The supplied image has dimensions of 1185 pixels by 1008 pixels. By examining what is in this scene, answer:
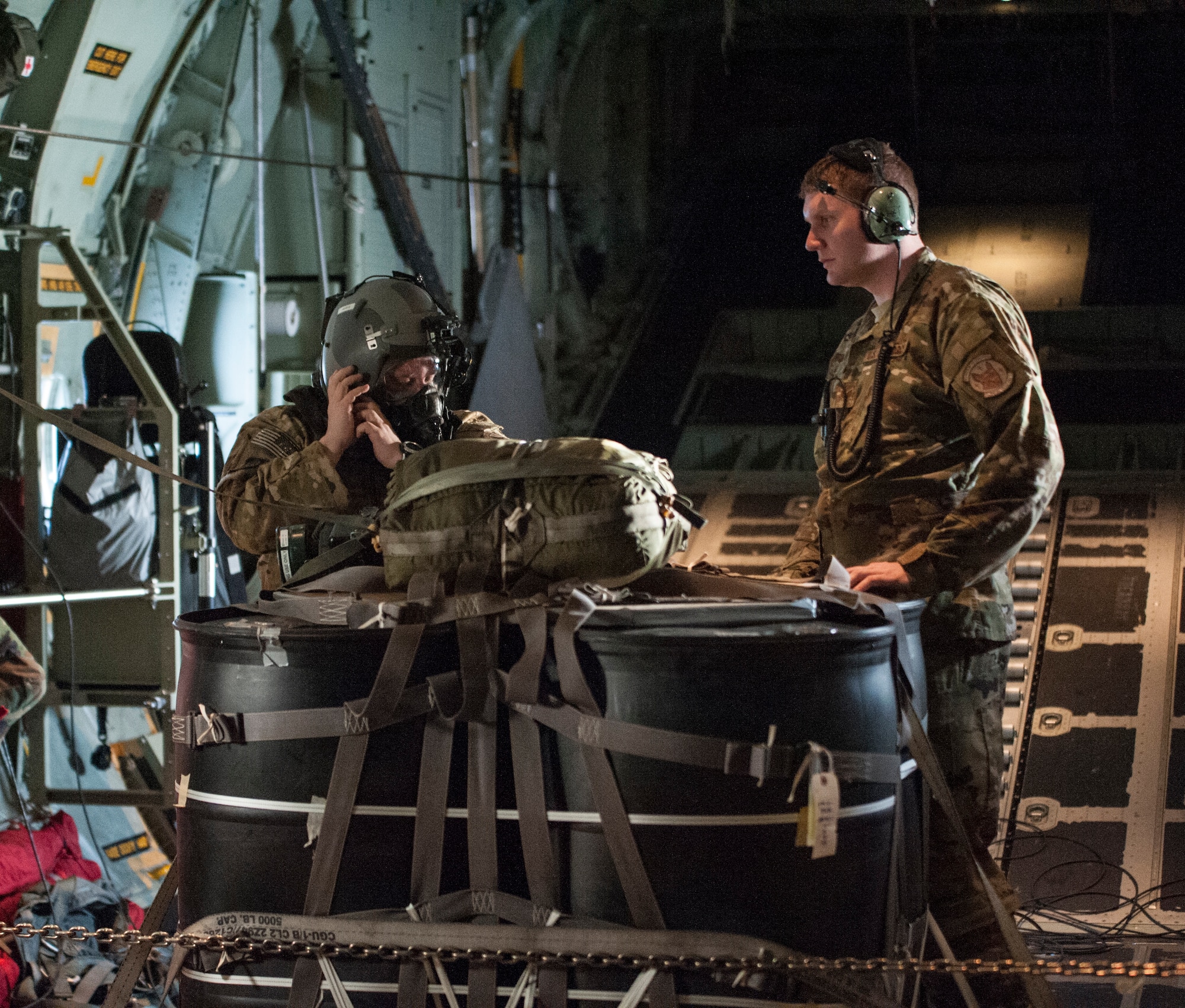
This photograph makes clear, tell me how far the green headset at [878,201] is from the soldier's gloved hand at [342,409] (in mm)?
1131

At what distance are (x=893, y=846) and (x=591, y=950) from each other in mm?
504

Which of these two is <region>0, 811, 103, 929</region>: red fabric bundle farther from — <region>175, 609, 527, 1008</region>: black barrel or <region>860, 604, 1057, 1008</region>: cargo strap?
<region>860, 604, 1057, 1008</region>: cargo strap

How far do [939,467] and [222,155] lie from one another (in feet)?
13.2

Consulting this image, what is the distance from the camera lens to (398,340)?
299 cm

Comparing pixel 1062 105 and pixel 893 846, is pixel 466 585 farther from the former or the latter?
pixel 1062 105

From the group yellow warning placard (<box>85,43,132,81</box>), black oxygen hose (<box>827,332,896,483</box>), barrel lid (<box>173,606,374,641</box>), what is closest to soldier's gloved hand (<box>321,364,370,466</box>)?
barrel lid (<box>173,606,374,641</box>)

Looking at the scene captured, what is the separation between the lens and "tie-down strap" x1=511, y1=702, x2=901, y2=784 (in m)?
1.84

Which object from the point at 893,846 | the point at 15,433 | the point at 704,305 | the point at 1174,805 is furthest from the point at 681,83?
the point at 893,846

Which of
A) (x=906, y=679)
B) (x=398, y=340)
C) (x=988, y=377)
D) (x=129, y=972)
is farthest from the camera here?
(x=398, y=340)

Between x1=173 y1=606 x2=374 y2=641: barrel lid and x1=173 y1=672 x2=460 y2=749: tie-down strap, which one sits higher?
x1=173 y1=606 x2=374 y2=641: barrel lid

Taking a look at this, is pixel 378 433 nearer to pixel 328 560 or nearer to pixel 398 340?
pixel 398 340

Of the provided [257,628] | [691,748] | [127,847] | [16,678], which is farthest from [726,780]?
[127,847]

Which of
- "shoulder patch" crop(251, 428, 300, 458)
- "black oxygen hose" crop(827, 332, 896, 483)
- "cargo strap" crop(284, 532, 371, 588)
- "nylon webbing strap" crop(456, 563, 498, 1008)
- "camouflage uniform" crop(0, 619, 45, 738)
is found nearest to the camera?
"nylon webbing strap" crop(456, 563, 498, 1008)

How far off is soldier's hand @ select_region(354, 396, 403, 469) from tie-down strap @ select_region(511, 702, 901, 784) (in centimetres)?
110
